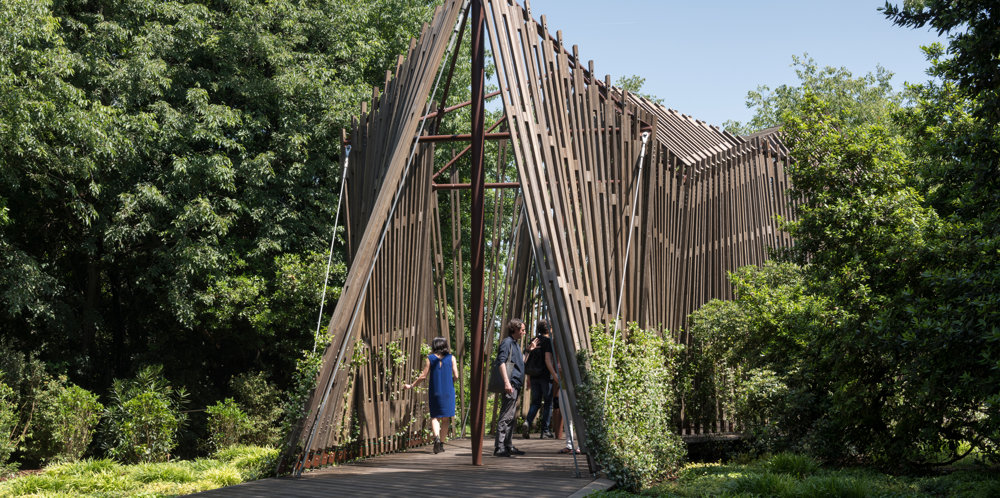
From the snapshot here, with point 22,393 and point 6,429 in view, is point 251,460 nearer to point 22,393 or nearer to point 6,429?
point 6,429

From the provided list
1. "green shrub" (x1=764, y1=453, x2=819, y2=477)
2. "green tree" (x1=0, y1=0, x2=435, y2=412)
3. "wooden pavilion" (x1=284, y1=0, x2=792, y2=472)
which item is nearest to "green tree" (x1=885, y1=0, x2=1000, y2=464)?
"green shrub" (x1=764, y1=453, x2=819, y2=477)

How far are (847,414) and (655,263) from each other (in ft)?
10.4

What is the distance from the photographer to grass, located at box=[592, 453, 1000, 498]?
6.43 metres

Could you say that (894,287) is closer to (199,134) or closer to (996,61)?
(996,61)

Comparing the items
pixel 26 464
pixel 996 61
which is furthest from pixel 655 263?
pixel 26 464

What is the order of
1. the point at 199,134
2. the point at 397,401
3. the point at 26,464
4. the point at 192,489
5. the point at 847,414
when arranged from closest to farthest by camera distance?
the point at 847,414 → the point at 192,489 → the point at 397,401 → the point at 26,464 → the point at 199,134

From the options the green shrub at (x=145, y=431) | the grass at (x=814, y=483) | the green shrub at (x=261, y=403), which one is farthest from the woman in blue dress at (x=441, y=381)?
the green shrub at (x=261, y=403)

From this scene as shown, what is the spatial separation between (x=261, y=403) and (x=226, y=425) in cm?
174

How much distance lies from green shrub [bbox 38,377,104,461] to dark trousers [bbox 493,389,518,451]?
742 centimetres

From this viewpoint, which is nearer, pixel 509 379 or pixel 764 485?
pixel 764 485

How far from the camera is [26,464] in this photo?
45.2ft

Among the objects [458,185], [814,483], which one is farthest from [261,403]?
[814,483]

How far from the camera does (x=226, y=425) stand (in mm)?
15016

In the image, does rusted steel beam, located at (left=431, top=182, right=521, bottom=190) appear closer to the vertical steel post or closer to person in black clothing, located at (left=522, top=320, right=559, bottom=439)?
person in black clothing, located at (left=522, top=320, right=559, bottom=439)
